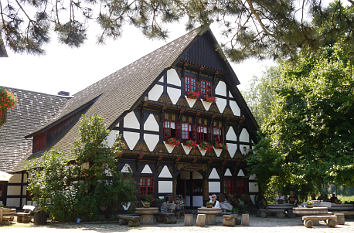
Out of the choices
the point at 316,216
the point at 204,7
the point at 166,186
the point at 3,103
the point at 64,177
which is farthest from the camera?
the point at 166,186

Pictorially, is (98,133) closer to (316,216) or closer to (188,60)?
(188,60)

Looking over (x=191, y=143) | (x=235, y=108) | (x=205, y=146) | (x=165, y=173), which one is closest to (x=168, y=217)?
(x=165, y=173)

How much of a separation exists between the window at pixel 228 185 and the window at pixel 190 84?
5.16 m

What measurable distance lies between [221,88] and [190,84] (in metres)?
2.16

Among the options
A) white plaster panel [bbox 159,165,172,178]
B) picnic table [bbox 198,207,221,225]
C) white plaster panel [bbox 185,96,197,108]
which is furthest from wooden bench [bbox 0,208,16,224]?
white plaster panel [bbox 185,96,197,108]

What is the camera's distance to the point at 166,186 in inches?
731

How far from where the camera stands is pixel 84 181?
1545 centimetres

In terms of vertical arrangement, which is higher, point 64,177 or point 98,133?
point 98,133

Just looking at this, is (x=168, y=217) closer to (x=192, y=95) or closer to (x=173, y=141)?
(x=173, y=141)

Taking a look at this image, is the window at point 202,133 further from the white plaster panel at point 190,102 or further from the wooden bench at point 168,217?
the wooden bench at point 168,217

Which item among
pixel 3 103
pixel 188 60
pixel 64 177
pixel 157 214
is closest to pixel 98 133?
pixel 64 177

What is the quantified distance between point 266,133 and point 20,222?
12.7 metres

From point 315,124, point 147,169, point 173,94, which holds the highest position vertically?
point 173,94

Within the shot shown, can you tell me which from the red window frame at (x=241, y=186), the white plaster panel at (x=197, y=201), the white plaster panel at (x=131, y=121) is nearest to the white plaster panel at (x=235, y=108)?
the red window frame at (x=241, y=186)
